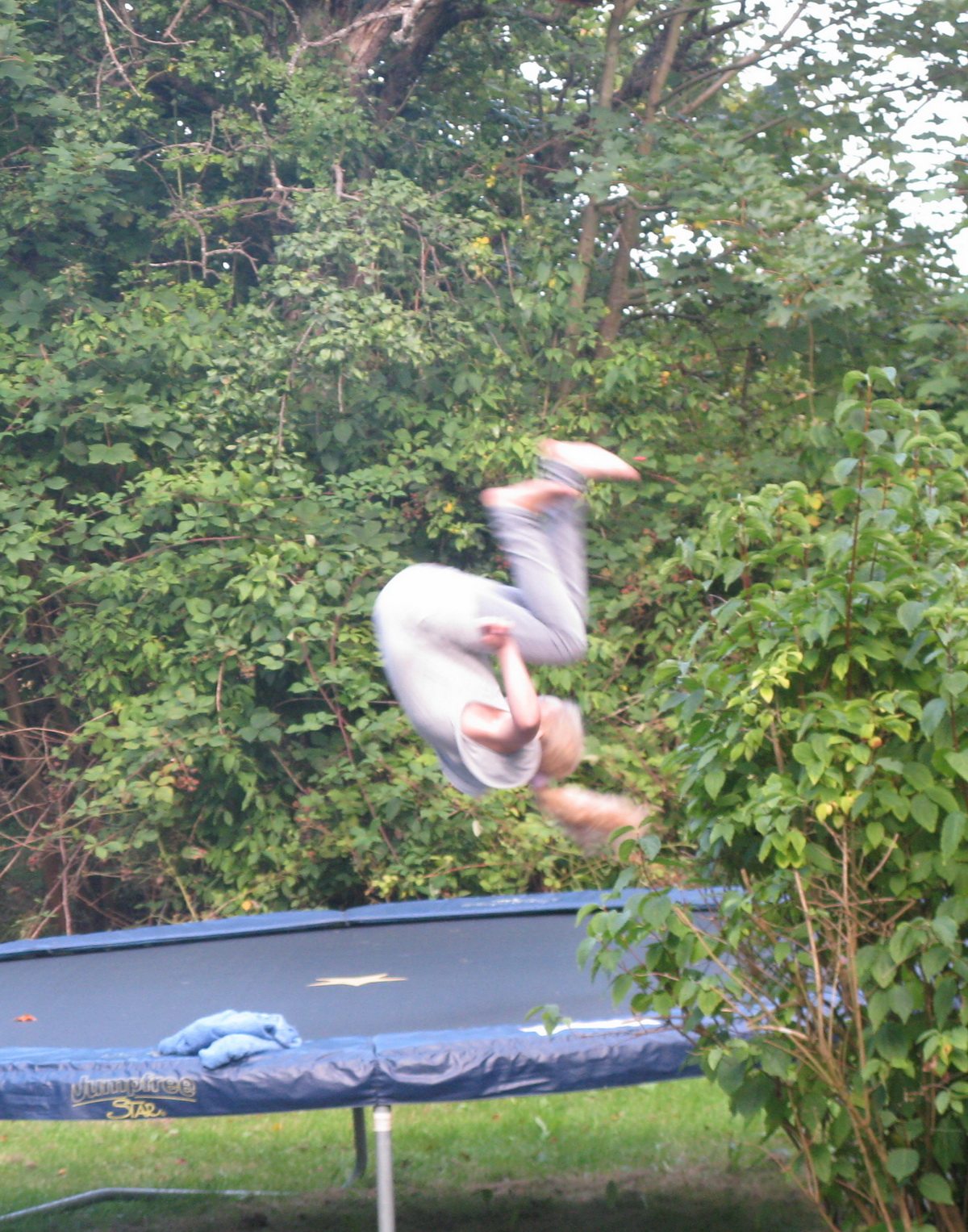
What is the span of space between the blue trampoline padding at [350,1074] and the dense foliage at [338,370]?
7.25 feet

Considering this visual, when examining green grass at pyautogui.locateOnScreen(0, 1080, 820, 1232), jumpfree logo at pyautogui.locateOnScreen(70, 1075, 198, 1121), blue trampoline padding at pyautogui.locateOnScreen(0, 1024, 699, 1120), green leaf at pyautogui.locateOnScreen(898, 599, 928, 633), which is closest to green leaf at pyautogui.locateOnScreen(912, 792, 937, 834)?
green leaf at pyautogui.locateOnScreen(898, 599, 928, 633)

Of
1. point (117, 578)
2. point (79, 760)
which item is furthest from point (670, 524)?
point (79, 760)

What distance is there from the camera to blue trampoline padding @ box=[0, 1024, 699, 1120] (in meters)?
2.14

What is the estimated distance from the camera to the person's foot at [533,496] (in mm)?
2311

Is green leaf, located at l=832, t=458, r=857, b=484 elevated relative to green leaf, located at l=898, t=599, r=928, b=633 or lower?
elevated

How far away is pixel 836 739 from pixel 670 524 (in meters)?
3.47

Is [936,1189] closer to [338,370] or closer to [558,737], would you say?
[558,737]

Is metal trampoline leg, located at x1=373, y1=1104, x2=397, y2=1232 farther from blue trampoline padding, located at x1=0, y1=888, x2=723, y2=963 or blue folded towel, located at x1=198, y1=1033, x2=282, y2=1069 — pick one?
blue trampoline padding, located at x1=0, y1=888, x2=723, y2=963

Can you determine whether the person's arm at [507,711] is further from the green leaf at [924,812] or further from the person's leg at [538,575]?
the green leaf at [924,812]

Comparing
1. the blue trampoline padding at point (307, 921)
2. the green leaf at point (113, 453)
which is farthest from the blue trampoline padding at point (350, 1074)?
the green leaf at point (113, 453)

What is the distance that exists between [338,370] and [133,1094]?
3184 mm

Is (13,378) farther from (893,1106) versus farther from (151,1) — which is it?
(893,1106)

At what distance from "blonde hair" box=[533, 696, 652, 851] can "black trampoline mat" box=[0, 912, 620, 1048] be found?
1.10 ft

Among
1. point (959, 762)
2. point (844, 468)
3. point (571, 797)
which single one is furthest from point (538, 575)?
point (959, 762)
